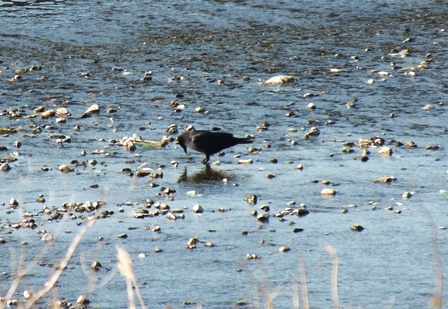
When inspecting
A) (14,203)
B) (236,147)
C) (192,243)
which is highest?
(192,243)

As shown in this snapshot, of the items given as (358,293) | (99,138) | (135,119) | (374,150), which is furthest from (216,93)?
(358,293)

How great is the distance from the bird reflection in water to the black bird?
0.23 metres

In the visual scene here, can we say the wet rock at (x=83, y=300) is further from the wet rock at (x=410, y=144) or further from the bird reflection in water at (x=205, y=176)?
the wet rock at (x=410, y=144)

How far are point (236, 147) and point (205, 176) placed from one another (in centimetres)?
96

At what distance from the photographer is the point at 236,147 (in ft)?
29.9

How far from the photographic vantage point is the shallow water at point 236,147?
5.88 metres

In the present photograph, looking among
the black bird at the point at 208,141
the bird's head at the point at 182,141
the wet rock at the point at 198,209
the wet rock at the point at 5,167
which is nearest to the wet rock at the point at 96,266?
the wet rock at the point at 198,209

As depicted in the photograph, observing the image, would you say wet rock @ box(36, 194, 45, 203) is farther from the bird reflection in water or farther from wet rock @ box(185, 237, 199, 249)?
wet rock @ box(185, 237, 199, 249)

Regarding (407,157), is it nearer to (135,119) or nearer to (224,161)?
(224,161)

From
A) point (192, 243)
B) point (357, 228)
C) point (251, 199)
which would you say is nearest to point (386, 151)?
point (251, 199)

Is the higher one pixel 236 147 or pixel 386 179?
pixel 386 179

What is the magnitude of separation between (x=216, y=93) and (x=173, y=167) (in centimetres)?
242

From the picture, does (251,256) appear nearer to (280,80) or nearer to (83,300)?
(83,300)

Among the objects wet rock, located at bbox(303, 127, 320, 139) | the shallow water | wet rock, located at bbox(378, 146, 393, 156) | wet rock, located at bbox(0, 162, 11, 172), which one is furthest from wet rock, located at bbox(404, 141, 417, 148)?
wet rock, located at bbox(0, 162, 11, 172)
